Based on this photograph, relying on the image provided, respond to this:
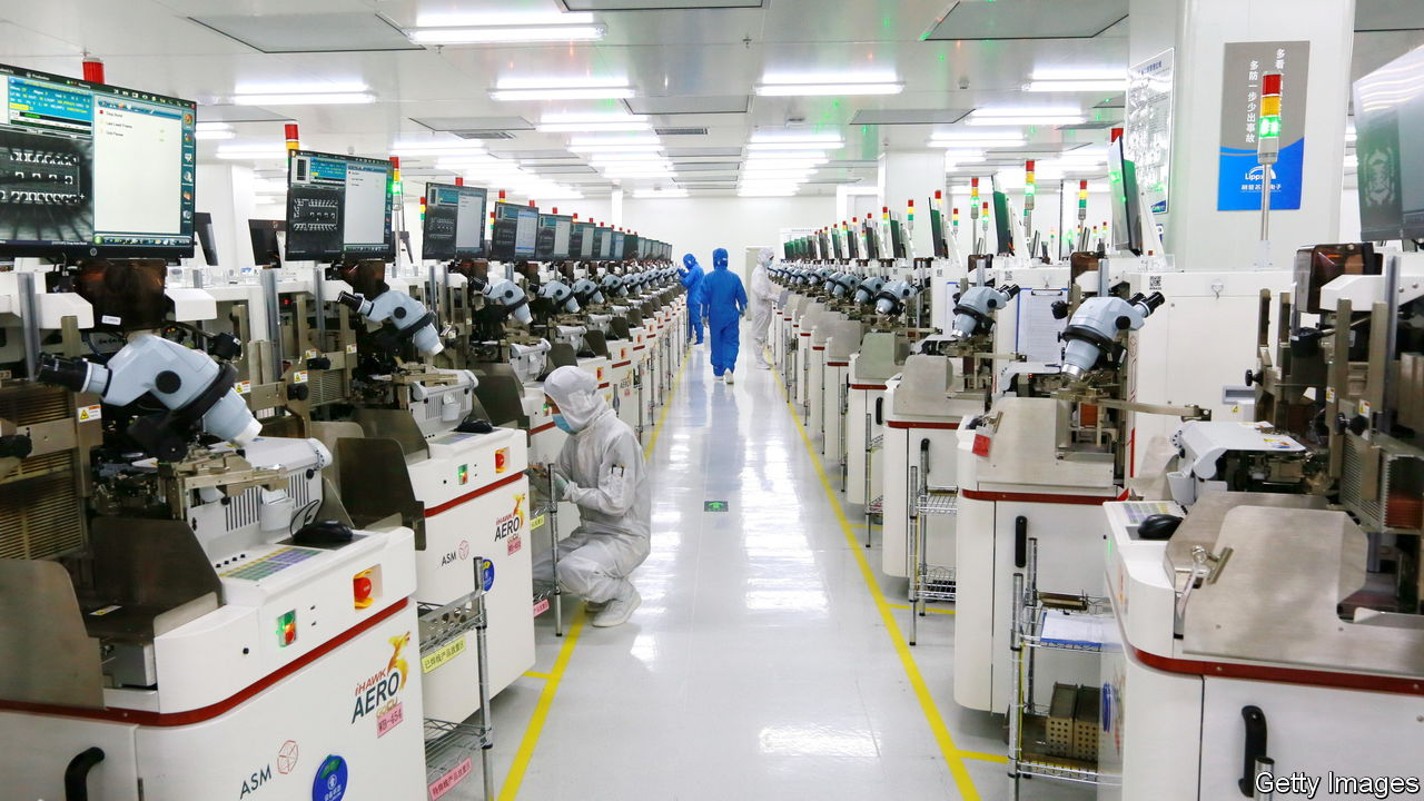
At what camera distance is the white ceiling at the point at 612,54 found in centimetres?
669

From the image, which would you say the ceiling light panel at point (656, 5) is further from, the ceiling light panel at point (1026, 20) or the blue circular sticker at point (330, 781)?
the blue circular sticker at point (330, 781)

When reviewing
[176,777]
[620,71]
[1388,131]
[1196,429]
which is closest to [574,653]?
Result: [176,777]

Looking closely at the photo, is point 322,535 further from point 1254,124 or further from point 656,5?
point 656,5

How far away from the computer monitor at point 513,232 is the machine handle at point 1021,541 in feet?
13.2

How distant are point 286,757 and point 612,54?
21.8 ft

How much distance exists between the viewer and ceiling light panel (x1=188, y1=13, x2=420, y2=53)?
6.83 meters

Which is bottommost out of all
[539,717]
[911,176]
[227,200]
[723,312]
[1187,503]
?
[539,717]

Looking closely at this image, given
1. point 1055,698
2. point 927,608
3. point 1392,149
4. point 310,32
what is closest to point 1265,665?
point 1392,149

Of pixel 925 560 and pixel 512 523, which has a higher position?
pixel 512 523

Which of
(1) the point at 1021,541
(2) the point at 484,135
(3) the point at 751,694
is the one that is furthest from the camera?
(2) the point at 484,135

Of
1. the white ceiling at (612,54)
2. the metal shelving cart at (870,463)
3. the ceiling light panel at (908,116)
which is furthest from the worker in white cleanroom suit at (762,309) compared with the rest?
the metal shelving cart at (870,463)

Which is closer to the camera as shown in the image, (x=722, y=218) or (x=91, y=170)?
(x=91, y=170)

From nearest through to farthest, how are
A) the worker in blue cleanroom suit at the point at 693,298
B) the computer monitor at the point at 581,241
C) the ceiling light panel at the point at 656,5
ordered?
the ceiling light panel at the point at 656,5, the computer monitor at the point at 581,241, the worker in blue cleanroom suit at the point at 693,298

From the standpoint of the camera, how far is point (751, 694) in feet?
14.8
